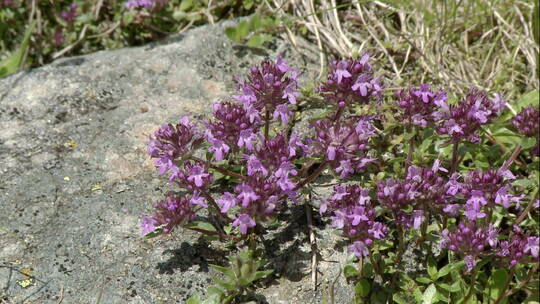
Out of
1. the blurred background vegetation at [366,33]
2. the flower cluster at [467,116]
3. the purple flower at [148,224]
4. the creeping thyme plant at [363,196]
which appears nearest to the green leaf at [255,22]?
the blurred background vegetation at [366,33]

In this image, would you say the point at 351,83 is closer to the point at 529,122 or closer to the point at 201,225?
the point at 529,122

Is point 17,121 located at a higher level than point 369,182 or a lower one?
higher

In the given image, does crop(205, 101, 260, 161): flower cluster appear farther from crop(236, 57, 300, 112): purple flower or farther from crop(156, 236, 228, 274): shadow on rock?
crop(156, 236, 228, 274): shadow on rock

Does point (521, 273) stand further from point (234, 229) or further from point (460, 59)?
point (460, 59)

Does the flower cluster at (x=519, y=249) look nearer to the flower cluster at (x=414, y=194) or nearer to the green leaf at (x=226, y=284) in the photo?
the flower cluster at (x=414, y=194)

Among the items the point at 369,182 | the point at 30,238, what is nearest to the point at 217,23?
the point at 369,182

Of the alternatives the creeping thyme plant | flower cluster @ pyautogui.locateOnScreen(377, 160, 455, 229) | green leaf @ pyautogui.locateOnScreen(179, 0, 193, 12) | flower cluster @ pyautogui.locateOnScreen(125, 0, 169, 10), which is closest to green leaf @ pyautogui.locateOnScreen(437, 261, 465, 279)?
the creeping thyme plant
